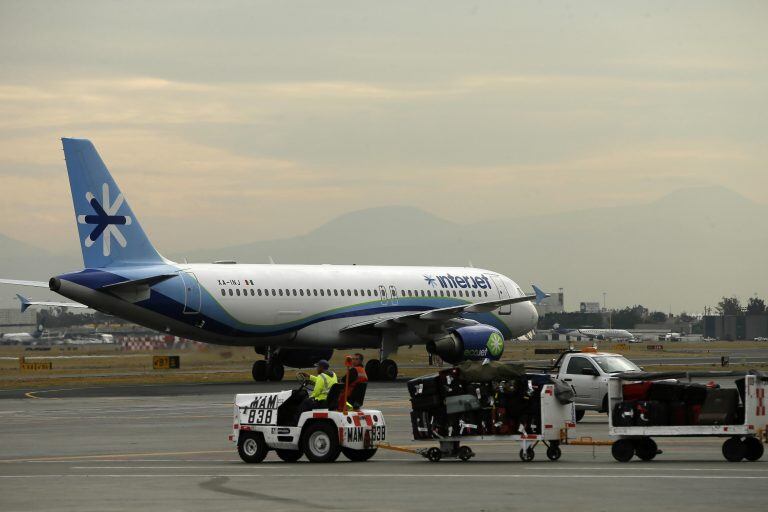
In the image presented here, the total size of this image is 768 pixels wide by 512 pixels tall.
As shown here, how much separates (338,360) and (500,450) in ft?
147

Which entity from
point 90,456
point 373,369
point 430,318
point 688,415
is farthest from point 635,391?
point 373,369

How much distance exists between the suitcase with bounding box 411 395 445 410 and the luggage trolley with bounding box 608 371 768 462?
9.69ft

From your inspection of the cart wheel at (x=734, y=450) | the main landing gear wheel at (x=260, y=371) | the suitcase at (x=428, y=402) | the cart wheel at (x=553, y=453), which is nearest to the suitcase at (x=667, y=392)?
the cart wheel at (x=734, y=450)

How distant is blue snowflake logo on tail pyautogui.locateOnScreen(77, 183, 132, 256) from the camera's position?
47.8 meters

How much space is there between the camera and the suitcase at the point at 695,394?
2242 centimetres

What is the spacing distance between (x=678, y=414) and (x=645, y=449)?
2.79 ft

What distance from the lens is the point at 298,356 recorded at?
5547 centimetres

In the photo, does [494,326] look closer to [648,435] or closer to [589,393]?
[589,393]

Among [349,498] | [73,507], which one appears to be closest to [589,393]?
[349,498]

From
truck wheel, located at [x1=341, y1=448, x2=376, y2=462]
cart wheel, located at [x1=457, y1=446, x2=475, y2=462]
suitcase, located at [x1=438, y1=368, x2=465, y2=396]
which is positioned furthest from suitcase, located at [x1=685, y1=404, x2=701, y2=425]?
truck wheel, located at [x1=341, y1=448, x2=376, y2=462]

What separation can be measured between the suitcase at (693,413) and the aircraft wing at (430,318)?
100ft

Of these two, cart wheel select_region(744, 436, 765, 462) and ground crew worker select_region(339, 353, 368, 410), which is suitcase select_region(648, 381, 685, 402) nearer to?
cart wheel select_region(744, 436, 765, 462)

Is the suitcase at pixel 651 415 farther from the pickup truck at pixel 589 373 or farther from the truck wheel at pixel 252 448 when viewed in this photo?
the pickup truck at pixel 589 373

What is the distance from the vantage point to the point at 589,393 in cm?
3209
